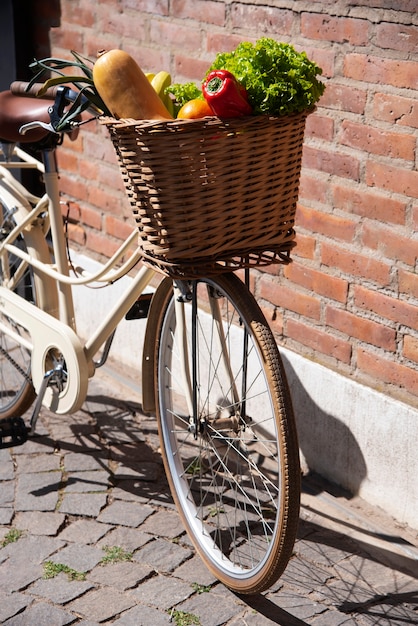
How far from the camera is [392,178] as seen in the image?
320cm

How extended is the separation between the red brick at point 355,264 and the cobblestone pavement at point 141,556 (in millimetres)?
843

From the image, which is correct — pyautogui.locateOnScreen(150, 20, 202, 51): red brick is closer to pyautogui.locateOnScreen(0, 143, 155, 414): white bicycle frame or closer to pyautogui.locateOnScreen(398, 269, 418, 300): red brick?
pyautogui.locateOnScreen(0, 143, 155, 414): white bicycle frame

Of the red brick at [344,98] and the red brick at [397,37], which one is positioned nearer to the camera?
the red brick at [397,37]

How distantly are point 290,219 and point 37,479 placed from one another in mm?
1626

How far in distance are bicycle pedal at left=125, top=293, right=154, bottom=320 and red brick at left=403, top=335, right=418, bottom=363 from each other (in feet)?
2.96

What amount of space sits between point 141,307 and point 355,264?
78 centimetres

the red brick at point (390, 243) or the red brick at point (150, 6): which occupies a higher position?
the red brick at point (150, 6)

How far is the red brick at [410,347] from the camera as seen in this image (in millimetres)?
3254

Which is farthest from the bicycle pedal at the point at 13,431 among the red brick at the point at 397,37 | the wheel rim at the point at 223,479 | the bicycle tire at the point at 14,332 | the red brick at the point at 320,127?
the red brick at the point at 397,37

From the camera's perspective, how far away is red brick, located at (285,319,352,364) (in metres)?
3.54

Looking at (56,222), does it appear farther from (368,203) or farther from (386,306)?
(386,306)

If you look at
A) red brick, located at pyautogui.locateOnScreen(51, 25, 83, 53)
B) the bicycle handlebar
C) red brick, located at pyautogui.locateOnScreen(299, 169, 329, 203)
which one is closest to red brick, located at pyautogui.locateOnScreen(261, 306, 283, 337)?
red brick, located at pyautogui.locateOnScreen(299, 169, 329, 203)

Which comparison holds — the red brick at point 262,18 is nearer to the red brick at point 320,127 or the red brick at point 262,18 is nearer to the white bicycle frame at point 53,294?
the red brick at point 320,127

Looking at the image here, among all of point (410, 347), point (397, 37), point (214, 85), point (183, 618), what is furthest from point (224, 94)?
point (183, 618)
